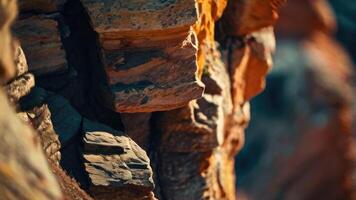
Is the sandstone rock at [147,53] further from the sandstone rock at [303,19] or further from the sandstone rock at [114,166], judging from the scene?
the sandstone rock at [303,19]

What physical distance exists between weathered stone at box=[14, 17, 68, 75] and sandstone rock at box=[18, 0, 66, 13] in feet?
0.55

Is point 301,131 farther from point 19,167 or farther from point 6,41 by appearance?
point 19,167

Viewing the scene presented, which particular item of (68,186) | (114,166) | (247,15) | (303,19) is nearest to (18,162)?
(68,186)

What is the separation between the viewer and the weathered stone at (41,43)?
1598cm

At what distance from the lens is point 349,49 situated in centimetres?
5478

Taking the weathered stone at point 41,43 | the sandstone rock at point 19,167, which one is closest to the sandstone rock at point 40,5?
the weathered stone at point 41,43

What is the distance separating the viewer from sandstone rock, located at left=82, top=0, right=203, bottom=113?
52.6 ft

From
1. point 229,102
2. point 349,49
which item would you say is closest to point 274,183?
point 349,49

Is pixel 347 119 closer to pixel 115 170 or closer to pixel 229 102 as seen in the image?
pixel 229 102

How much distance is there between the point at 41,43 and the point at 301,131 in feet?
99.9

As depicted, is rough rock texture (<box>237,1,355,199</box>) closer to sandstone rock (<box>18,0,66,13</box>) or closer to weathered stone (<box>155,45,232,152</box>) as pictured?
weathered stone (<box>155,45,232,152</box>)

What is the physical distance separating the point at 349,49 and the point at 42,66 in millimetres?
40610

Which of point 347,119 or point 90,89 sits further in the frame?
point 347,119

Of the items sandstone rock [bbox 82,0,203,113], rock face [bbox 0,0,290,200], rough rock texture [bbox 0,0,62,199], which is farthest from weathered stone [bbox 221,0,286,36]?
rough rock texture [bbox 0,0,62,199]
